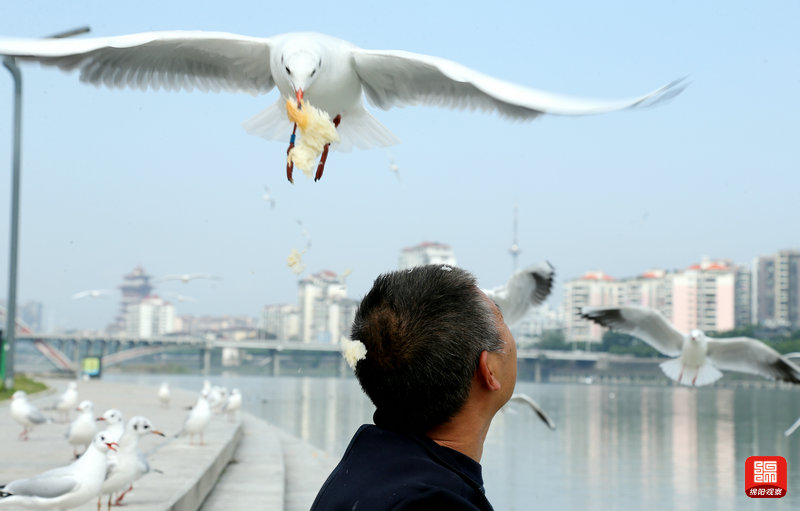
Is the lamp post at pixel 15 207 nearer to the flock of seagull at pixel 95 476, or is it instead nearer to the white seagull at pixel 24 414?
the white seagull at pixel 24 414

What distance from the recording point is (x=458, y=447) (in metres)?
1.43

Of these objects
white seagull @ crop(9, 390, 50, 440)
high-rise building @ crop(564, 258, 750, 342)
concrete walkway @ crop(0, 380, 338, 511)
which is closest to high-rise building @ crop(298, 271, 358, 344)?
concrete walkway @ crop(0, 380, 338, 511)

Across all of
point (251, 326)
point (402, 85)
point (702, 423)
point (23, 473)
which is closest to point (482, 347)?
point (402, 85)

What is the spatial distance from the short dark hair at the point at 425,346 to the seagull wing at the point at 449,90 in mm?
860

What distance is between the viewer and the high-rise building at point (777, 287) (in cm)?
8219

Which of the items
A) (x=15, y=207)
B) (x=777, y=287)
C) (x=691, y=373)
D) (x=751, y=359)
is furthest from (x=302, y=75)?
(x=777, y=287)

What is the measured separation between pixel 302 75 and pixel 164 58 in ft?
3.43

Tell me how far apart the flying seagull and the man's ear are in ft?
2.90

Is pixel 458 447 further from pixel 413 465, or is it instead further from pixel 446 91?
pixel 446 91

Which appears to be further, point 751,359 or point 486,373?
point 751,359

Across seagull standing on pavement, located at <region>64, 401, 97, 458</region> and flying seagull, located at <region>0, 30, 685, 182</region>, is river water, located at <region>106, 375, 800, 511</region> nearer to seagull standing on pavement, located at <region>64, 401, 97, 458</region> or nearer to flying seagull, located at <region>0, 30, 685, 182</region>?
seagull standing on pavement, located at <region>64, 401, 97, 458</region>

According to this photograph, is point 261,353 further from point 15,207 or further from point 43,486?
point 43,486

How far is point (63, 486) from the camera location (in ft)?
14.7

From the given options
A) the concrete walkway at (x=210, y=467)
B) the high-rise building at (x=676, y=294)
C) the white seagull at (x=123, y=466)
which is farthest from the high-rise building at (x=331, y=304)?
the high-rise building at (x=676, y=294)
